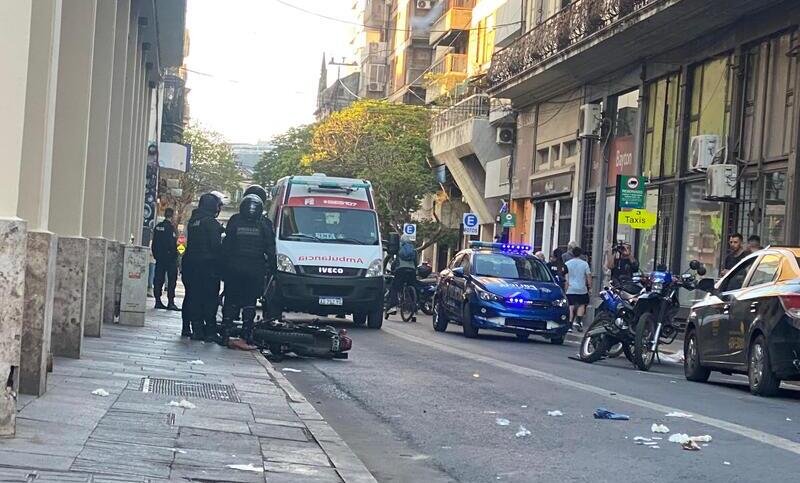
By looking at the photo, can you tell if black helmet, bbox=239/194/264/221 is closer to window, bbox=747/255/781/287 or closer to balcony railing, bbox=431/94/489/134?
window, bbox=747/255/781/287

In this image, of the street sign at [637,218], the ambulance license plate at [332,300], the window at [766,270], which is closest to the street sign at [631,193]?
the street sign at [637,218]

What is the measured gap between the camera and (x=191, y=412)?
9.43 m

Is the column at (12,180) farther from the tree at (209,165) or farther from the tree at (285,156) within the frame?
the tree at (209,165)

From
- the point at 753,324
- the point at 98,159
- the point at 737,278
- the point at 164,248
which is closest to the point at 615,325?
the point at 737,278

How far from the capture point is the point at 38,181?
9.08 m

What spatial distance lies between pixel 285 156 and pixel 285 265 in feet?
185

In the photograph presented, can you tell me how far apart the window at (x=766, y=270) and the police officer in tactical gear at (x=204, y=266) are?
6695 millimetres

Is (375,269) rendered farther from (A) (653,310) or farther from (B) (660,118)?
(B) (660,118)

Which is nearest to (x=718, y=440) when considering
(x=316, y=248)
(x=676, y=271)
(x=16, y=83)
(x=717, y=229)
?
(x=16, y=83)

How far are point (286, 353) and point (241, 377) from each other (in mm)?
3464

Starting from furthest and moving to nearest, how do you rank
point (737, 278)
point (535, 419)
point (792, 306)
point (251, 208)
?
point (251, 208), point (737, 278), point (792, 306), point (535, 419)

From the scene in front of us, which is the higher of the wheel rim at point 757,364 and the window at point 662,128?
the window at point 662,128

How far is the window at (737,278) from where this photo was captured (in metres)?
15.5

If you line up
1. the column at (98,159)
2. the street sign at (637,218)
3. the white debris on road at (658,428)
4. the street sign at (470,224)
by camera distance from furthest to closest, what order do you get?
the street sign at (470,224) < the street sign at (637,218) < the column at (98,159) < the white debris on road at (658,428)
